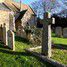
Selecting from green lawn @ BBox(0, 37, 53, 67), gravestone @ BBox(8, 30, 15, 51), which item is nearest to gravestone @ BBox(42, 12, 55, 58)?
green lawn @ BBox(0, 37, 53, 67)

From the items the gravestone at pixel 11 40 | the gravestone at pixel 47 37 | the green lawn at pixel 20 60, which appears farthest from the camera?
the gravestone at pixel 11 40

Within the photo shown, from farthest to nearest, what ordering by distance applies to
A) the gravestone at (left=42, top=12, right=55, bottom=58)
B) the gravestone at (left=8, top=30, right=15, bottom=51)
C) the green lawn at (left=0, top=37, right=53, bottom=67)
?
the gravestone at (left=8, top=30, right=15, bottom=51) < the gravestone at (left=42, top=12, right=55, bottom=58) < the green lawn at (left=0, top=37, right=53, bottom=67)

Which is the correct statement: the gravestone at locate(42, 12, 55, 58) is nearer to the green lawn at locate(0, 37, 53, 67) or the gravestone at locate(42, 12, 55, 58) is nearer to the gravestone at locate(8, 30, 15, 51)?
the green lawn at locate(0, 37, 53, 67)

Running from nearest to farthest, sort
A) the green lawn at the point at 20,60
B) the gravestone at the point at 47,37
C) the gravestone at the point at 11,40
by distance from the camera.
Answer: the green lawn at the point at 20,60
the gravestone at the point at 47,37
the gravestone at the point at 11,40

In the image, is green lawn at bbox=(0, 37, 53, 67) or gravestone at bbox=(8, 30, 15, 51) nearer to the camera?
green lawn at bbox=(0, 37, 53, 67)

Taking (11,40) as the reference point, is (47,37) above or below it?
above

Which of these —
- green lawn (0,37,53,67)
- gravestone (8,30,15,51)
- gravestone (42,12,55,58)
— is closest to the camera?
green lawn (0,37,53,67)

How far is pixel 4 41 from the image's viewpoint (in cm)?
1666

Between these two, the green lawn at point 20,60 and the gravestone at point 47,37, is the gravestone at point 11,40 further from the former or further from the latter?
the gravestone at point 47,37

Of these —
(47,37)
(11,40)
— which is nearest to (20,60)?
(47,37)

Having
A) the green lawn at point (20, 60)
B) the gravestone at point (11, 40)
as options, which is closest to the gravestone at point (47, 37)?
the green lawn at point (20, 60)

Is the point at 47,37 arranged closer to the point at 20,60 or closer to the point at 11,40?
the point at 20,60

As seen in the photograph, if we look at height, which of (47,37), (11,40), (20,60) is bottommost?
(20,60)

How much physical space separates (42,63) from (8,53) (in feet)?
8.88
